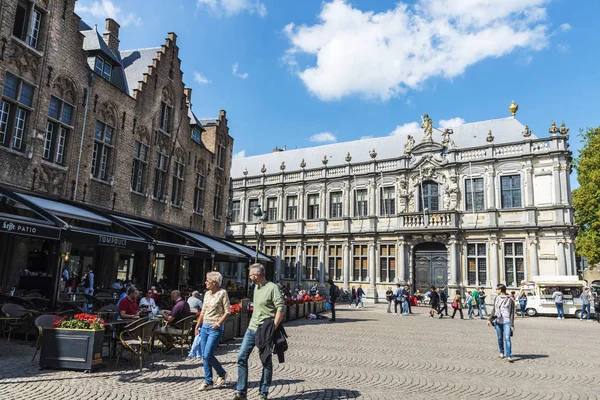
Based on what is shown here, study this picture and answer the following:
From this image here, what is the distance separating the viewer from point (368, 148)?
37406mm

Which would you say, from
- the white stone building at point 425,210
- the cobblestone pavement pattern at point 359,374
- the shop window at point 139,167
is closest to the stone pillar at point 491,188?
the white stone building at point 425,210

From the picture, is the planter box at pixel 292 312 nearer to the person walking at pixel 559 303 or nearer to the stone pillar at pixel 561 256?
the person walking at pixel 559 303

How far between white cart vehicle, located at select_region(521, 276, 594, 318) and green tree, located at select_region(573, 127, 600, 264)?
744cm

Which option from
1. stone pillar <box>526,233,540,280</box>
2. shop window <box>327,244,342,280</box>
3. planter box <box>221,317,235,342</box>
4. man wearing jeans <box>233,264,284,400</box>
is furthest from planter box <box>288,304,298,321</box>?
stone pillar <box>526,233,540,280</box>

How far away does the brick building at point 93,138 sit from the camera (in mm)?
12828

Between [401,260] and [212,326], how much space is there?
84.5 feet

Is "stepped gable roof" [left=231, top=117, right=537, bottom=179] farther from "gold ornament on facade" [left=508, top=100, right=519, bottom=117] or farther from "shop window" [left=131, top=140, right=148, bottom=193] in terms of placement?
"shop window" [left=131, top=140, right=148, bottom=193]

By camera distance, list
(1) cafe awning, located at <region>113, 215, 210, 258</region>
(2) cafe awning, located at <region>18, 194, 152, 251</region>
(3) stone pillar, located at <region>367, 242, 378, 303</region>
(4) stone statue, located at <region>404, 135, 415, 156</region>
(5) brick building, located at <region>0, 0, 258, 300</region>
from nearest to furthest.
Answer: (2) cafe awning, located at <region>18, 194, 152, 251</region> → (5) brick building, located at <region>0, 0, 258, 300</region> → (1) cafe awning, located at <region>113, 215, 210, 258</region> → (3) stone pillar, located at <region>367, 242, 378, 303</region> → (4) stone statue, located at <region>404, 135, 415, 156</region>

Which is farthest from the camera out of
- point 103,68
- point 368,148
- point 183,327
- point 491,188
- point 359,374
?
point 368,148

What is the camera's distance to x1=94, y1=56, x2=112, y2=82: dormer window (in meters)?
17.0

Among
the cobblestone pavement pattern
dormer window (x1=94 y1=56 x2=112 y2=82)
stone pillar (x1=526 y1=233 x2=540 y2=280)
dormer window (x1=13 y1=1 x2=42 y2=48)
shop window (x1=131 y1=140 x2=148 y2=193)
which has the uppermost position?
dormer window (x1=94 y1=56 x2=112 y2=82)

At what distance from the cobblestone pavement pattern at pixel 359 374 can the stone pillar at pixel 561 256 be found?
15443 mm

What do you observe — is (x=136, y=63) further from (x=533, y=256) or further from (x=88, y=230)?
(x=533, y=256)

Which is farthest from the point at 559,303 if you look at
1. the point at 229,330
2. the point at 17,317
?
the point at 17,317
